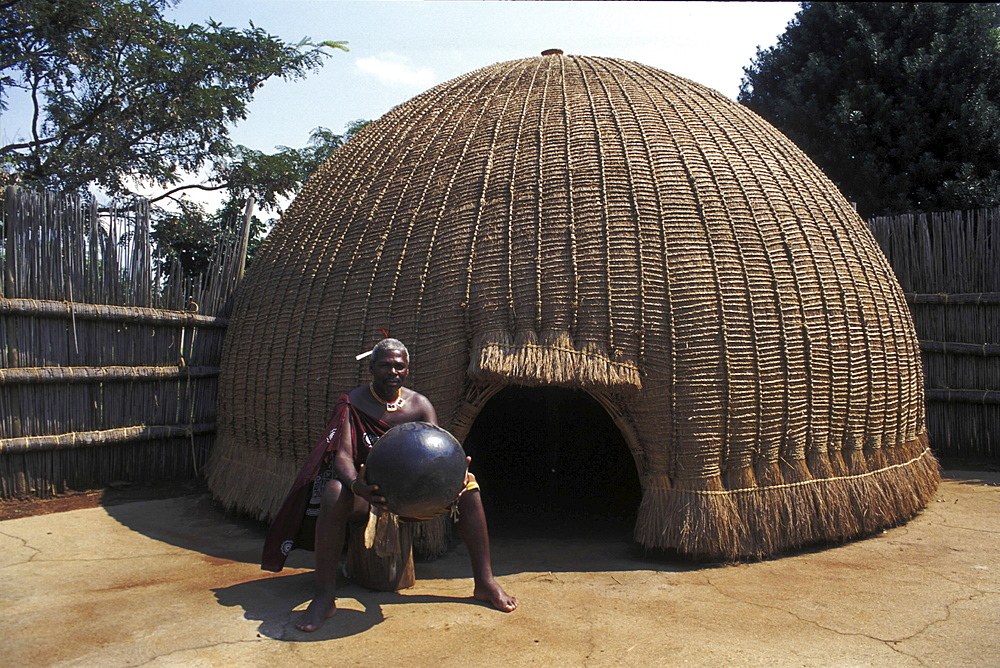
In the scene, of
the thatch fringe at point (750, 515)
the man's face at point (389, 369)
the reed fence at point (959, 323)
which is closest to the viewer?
the man's face at point (389, 369)

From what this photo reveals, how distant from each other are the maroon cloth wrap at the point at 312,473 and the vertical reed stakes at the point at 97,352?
10.0 feet

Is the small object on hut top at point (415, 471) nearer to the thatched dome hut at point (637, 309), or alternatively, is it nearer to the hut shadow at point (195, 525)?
the thatched dome hut at point (637, 309)

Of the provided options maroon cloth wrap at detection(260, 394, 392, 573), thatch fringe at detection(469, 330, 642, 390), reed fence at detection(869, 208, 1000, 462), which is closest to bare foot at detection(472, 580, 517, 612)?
maroon cloth wrap at detection(260, 394, 392, 573)

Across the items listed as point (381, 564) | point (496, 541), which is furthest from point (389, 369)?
point (496, 541)

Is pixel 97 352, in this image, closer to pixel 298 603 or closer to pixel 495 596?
pixel 298 603

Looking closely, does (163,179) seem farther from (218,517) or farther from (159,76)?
(218,517)

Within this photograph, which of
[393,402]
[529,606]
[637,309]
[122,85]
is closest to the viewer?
[529,606]

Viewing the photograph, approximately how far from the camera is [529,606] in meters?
3.61

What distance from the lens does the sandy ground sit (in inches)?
121

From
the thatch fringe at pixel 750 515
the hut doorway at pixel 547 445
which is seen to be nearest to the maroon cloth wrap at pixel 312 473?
the thatch fringe at pixel 750 515

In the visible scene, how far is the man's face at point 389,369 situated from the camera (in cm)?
363

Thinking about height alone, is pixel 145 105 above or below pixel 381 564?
above

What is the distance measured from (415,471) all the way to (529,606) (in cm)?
99

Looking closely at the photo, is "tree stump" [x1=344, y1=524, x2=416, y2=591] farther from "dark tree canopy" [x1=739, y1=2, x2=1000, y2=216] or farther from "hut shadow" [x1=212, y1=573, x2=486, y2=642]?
"dark tree canopy" [x1=739, y1=2, x2=1000, y2=216]
